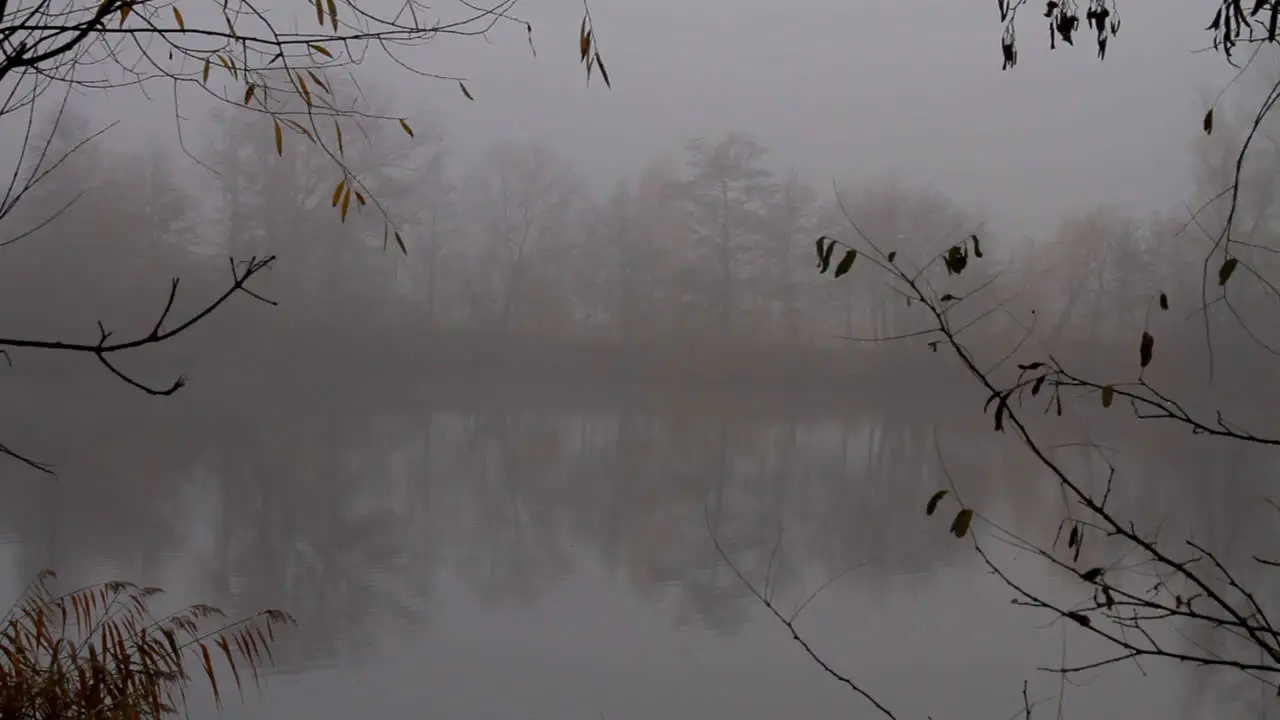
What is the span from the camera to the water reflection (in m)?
4.27

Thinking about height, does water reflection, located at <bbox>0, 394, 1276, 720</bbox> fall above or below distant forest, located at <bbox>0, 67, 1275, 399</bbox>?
below

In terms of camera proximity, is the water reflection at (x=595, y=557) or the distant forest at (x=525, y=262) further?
the distant forest at (x=525, y=262)

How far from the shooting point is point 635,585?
5867 mm

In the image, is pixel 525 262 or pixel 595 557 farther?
pixel 525 262

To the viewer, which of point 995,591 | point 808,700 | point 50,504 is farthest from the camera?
point 50,504

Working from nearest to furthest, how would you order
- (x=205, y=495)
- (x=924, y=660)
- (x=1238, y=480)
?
(x=924, y=660), (x=205, y=495), (x=1238, y=480)

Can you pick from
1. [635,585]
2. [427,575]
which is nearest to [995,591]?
[635,585]

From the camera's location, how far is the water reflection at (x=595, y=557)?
4.27 metres

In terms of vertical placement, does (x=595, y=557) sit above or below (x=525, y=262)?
below

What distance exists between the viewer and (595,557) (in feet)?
21.8

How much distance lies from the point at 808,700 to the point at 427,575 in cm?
264

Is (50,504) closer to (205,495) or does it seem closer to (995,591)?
(205,495)

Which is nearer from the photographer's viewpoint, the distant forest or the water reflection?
the water reflection

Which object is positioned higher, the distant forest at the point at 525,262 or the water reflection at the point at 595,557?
the distant forest at the point at 525,262
